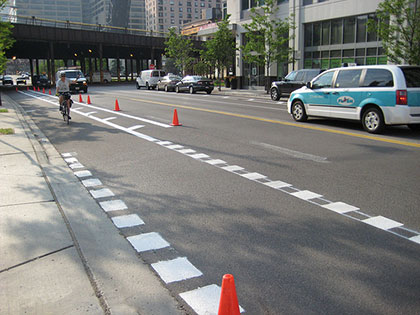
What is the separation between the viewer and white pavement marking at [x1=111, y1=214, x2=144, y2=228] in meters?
5.17

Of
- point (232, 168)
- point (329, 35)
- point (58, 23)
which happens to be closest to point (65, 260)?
point (232, 168)

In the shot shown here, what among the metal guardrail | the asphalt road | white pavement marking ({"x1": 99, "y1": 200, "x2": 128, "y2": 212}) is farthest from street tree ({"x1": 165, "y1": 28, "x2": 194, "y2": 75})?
white pavement marking ({"x1": 99, "y1": 200, "x2": 128, "y2": 212})

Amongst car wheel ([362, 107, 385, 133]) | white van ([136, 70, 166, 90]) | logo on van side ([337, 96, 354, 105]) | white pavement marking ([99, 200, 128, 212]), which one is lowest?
white pavement marking ([99, 200, 128, 212])

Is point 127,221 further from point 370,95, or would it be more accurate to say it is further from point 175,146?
point 370,95

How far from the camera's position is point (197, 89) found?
36.8m

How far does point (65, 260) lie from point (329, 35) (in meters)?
32.5

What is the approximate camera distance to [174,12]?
6998 inches

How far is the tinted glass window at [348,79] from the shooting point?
1245 centimetres

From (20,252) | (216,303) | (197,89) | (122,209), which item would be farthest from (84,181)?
(197,89)

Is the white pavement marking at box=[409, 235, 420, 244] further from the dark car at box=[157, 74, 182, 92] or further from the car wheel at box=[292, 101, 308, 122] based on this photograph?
the dark car at box=[157, 74, 182, 92]

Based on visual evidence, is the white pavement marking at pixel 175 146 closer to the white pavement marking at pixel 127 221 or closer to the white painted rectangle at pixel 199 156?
the white painted rectangle at pixel 199 156

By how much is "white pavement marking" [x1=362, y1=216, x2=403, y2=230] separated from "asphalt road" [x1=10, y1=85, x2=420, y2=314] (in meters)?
0.06

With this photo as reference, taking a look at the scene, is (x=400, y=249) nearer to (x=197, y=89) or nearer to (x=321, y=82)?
(x=321, y=82)

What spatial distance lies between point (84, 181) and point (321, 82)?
29.7 ft
